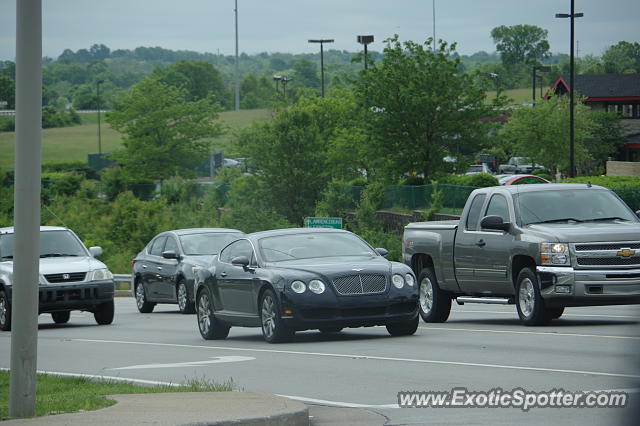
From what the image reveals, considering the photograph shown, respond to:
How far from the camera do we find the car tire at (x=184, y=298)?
2663 cm

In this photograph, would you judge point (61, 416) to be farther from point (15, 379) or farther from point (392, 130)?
point (392, 130)

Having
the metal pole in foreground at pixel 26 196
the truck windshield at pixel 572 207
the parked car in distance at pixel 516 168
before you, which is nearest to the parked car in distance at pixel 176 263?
the truck windshield at pixel 572 207

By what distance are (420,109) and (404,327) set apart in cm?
3482

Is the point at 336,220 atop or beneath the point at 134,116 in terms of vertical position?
beneath

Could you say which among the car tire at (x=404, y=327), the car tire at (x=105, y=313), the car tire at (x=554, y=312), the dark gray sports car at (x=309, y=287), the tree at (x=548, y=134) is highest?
the tree at (x=548, y=134)

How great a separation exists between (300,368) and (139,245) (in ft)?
192

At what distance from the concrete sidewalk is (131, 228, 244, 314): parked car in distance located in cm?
1559

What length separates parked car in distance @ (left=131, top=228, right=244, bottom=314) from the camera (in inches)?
1044

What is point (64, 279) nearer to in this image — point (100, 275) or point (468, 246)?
point (100, 275)

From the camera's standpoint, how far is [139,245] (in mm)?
71438

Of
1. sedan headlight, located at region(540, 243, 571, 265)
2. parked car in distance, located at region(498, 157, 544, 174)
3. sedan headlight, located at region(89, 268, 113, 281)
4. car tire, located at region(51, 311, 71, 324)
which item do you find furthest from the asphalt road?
parked car in distance, located at region(498, 157, 544, 174)

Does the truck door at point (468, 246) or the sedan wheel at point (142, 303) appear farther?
the sedan wheel at point (142, 303)

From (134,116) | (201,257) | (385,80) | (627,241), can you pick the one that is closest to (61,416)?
(627,241)

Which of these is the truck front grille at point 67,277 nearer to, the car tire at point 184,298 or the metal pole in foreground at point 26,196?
the car tire at point 184,298
